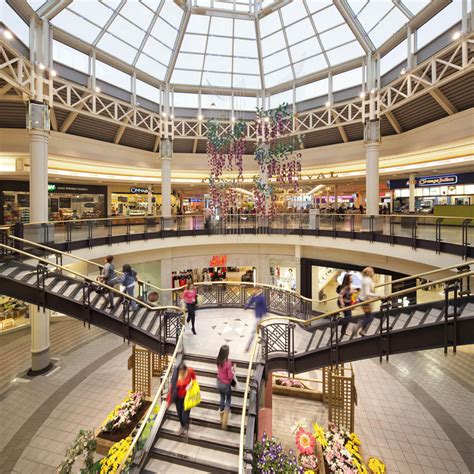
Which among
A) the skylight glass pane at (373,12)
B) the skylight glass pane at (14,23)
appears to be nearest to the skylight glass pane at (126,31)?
the skylight glass pane at (14,23)

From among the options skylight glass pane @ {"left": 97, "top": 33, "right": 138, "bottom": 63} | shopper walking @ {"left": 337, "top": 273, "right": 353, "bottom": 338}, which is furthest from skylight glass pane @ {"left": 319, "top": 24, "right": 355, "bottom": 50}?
shopper walking @ {"left": 337, "top": 273, "right": 353, "bottom": 338}

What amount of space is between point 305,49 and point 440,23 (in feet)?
23.8

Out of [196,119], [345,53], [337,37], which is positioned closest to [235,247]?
[196,119]

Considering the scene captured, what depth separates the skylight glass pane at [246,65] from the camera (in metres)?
18.9

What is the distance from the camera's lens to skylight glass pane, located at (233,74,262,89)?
19.7m

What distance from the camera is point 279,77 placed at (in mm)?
19422

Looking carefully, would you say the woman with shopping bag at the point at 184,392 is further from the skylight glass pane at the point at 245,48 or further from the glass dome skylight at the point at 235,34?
the skylight glass pane at the point at 245,48

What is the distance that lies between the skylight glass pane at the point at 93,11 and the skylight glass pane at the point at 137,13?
27.3 inches

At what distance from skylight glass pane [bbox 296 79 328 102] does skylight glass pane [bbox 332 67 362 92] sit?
1.99 feet

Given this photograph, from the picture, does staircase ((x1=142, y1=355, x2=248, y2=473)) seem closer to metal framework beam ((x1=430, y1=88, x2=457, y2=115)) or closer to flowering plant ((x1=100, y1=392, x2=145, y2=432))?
flowering plant ((x1=100, y1=392, x2=145, y2=432))

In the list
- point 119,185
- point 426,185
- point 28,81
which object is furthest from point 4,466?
point 426,185

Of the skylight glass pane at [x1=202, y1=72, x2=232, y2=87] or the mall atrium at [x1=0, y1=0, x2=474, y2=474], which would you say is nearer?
the mall atrium at [x1=0, y1=0, x2=474, y2=474]

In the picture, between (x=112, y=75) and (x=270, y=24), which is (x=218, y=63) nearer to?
(x=270, y=24)

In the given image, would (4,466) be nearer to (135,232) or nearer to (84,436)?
(84,436)
